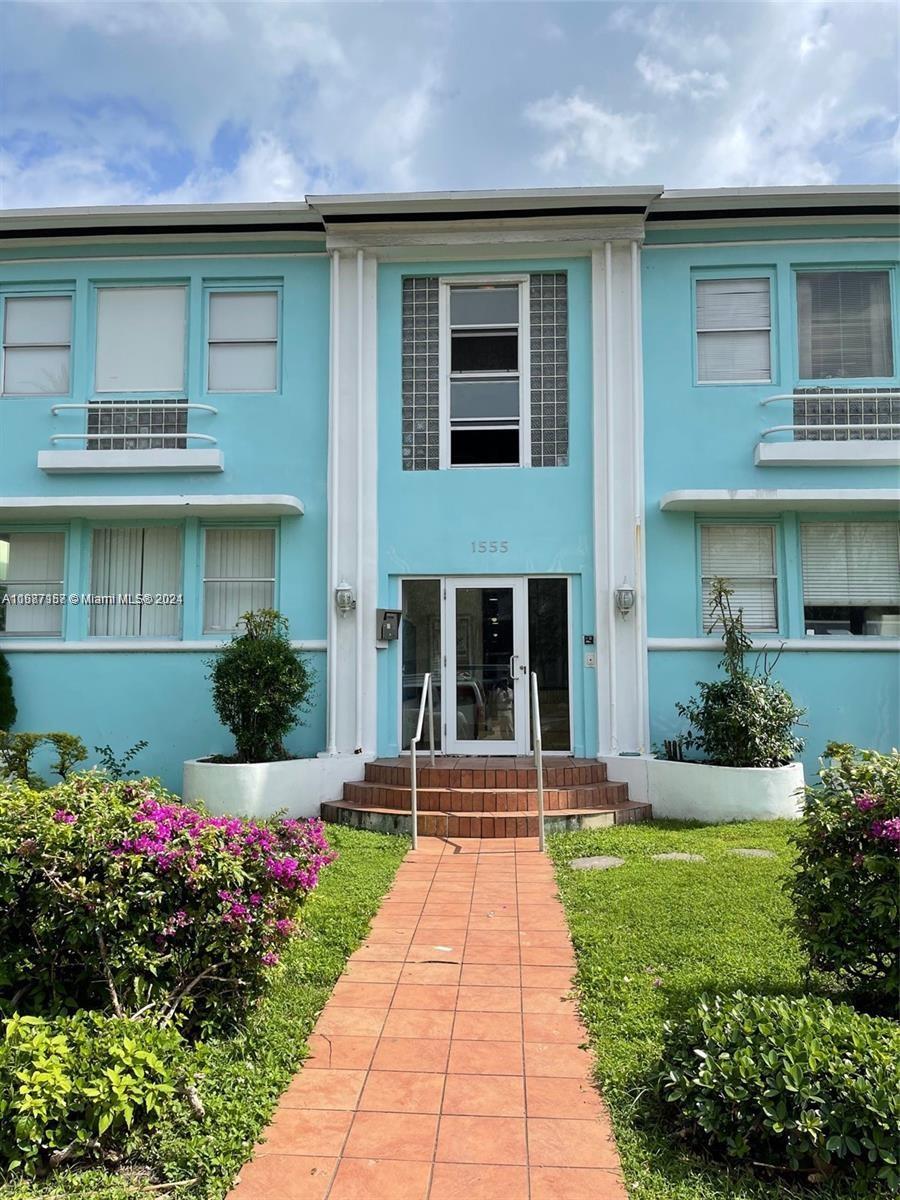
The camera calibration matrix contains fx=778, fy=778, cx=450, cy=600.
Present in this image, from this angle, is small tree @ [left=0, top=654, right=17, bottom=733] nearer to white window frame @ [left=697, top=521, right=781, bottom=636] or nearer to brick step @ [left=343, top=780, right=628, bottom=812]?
brick step @ [left=343, top=780, right=628, bottom=812]

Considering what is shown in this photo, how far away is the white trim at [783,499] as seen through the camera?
9234 millimetres

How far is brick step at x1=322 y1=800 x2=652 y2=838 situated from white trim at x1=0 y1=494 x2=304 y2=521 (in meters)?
3.80

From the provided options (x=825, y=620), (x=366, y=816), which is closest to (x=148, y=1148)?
(x=366, y=816)

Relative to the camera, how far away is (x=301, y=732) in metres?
9.70

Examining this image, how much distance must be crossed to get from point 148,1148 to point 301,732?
→ 6.85 m

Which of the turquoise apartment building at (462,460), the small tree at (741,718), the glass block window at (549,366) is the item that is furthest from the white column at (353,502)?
the small tree at (741,718)

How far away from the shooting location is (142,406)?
999 cm

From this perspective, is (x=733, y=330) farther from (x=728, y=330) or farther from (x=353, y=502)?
(x=353, y=502)

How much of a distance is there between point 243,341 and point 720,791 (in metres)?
8.07

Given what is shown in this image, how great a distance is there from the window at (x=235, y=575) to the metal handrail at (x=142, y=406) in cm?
157

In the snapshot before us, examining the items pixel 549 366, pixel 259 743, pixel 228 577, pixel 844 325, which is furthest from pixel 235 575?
pixel 844 325

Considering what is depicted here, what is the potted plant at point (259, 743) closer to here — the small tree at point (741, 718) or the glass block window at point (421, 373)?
the glass block window at point (421, 373)

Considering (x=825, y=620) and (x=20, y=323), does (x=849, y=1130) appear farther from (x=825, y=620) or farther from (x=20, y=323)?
(x=20, y=323)

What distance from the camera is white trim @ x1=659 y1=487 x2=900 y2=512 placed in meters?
9.23
